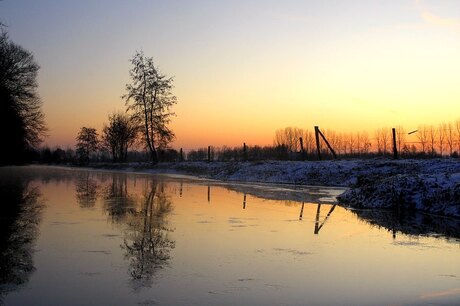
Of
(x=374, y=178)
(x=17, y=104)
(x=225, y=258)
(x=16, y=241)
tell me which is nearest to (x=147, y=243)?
(x=225, y=258)

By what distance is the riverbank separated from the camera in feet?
47.5

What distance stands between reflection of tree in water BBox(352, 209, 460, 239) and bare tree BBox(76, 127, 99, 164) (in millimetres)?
95404

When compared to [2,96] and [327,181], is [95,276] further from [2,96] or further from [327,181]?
[2,96]

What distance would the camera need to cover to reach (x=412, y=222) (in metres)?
12.4

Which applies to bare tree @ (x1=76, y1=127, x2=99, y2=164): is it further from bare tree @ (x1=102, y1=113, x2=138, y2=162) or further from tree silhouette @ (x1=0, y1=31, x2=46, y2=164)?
tree silhouette @ (x1=0, y1=31, x2=46, y2=164)

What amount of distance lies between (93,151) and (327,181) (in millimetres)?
84762

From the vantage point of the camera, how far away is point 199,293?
583 cm

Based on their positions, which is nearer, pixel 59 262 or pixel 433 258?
pixel 59 262


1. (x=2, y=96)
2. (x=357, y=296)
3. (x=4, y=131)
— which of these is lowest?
(x=357, y=296)

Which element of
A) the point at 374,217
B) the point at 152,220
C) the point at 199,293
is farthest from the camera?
the point at 374,217

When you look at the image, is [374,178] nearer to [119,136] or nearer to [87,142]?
[119,136]

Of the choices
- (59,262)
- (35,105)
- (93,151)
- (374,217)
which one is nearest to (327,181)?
(374,217)

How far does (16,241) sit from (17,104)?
49.4 meters

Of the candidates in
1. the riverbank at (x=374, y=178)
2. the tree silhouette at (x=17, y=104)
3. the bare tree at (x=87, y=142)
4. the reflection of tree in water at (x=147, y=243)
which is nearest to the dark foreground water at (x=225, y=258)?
the reflection of tree in water at (x=147, y=243)
